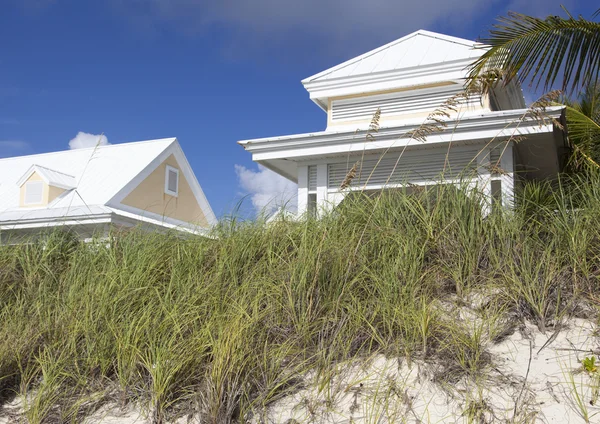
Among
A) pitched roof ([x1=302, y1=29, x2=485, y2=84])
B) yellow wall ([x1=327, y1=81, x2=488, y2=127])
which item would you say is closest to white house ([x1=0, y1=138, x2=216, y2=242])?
yellow wall ([x1=327, y1=81, x2=488, y2=127])

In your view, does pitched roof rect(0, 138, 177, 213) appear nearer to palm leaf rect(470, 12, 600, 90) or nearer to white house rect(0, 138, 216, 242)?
white house rect(0, 138, 216, 242)

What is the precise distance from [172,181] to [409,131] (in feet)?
47.8

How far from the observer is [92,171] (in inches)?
746

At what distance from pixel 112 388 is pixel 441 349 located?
→ 221 centimetres

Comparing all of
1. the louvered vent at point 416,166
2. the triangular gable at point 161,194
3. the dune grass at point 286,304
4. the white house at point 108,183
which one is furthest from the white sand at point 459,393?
the triangular gable at point 161,194

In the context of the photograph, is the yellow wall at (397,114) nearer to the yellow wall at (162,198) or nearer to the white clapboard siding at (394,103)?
the white clapboard siding at (394,103)

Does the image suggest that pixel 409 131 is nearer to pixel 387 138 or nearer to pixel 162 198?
pixel 387 138

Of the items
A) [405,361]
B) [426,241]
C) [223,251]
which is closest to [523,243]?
[426,241]

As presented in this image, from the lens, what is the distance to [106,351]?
12.6ft

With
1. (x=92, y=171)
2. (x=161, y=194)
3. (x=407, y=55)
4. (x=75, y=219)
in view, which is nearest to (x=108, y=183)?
(x=92, y=171)

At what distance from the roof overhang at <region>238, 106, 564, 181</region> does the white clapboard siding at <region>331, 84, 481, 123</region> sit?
241 centimetres

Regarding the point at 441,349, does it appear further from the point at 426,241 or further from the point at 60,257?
the point at 60,257

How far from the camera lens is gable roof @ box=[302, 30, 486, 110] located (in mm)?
11125

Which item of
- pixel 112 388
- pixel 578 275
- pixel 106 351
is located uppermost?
pixel 578 275
